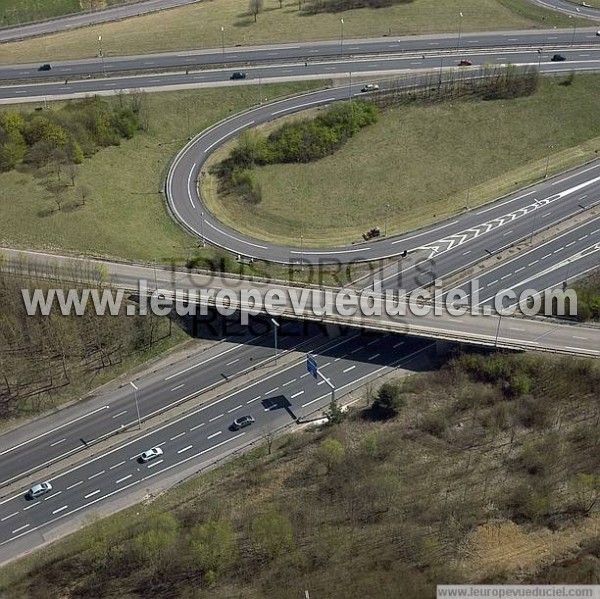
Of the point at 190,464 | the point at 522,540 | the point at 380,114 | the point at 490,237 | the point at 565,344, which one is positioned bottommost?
the point at 522,540

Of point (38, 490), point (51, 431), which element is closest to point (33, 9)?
point (51, 431)

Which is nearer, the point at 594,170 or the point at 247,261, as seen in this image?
the point at 247,261

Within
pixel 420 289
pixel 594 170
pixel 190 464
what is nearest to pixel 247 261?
pixel 420 289

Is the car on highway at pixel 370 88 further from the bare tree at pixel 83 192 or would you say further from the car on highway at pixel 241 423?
the car on highway at pixel 241 423

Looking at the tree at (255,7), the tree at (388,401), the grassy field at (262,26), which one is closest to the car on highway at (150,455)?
the tree at (388,401)

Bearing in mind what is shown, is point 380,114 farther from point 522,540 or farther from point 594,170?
point 522,540

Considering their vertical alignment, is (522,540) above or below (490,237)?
below

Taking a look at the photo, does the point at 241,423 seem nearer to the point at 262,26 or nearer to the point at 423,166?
the point at 423,166
